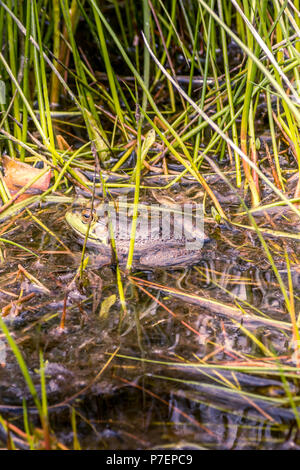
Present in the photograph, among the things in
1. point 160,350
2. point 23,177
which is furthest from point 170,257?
point 23,177

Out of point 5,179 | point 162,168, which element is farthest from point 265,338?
point 5,179

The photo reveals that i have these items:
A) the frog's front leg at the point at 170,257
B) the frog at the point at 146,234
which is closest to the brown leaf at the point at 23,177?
the frog at the point at 146,234

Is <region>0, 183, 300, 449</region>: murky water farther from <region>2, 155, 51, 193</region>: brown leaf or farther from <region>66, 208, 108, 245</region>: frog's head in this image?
<region>2, 155, 51, 193</region>: brown leaf

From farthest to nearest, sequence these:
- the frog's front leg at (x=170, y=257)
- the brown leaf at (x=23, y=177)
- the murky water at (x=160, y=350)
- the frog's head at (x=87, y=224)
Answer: the brown leaf at (x=23, y=177), the frog's head at (x=87, y=224), the frog's front leg at (x=170, y=257), the murky water at (x=160, y=350)

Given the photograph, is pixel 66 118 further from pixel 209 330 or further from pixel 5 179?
pixel 209 330

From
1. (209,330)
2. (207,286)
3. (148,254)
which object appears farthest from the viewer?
(148,254)

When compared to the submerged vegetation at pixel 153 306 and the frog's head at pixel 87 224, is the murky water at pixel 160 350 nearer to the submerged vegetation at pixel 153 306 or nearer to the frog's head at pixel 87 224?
the submerged vegetation at pixel 153 306
